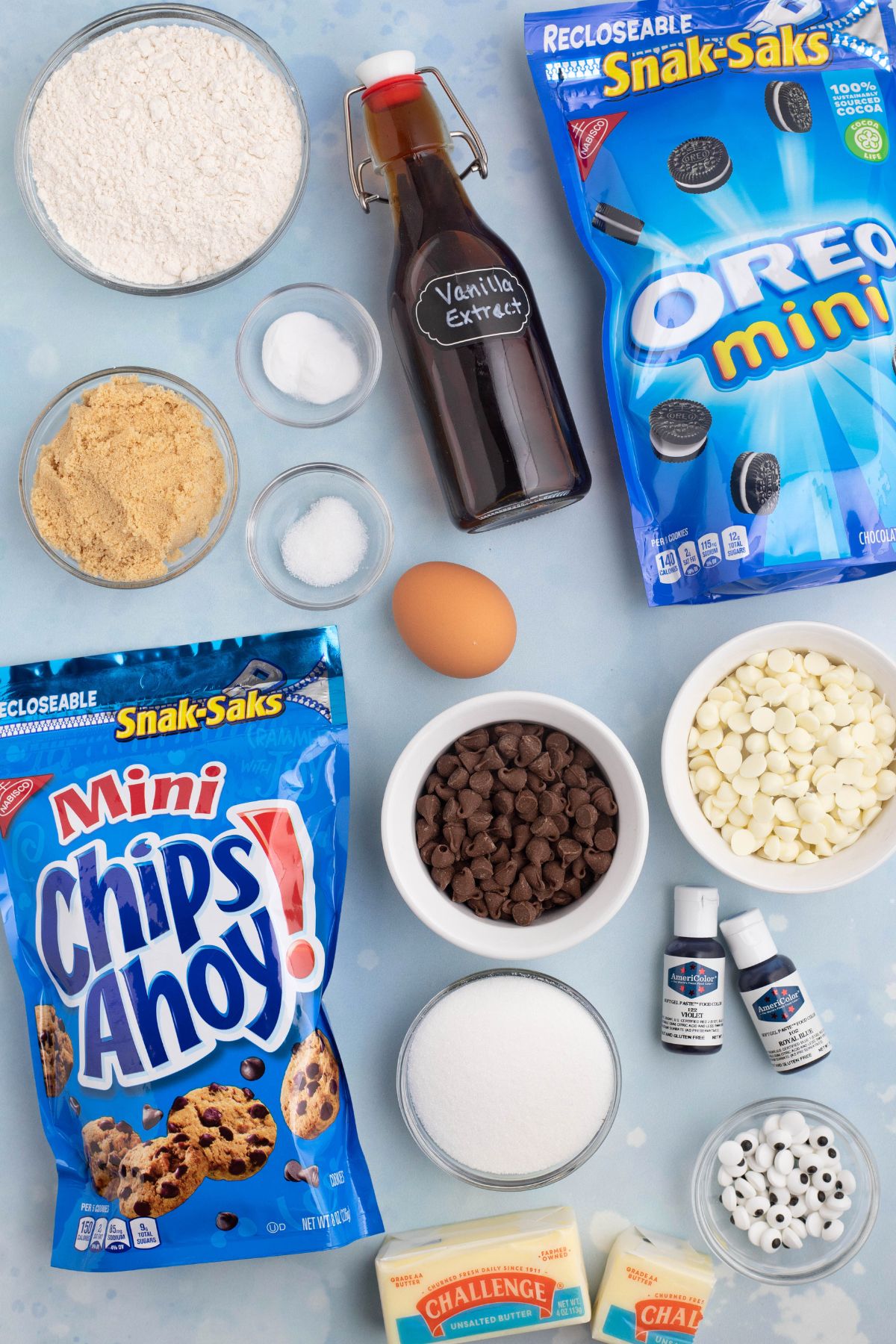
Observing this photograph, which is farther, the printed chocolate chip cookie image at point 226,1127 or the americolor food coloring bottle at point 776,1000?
the americolor food coloring bottle at point 776,1000

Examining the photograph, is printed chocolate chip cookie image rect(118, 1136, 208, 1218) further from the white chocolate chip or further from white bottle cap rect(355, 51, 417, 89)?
white bottle cap rect(355, 51, 417, 89)

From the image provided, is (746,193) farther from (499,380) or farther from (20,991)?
(20,991)

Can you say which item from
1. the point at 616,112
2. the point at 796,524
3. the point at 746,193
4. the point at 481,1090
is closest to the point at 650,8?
the point at 616,112

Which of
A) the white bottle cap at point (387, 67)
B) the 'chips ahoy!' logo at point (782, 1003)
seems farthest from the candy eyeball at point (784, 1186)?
the white bottle cap at point (387, 67)

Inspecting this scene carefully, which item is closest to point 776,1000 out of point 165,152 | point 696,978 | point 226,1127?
point 696,978

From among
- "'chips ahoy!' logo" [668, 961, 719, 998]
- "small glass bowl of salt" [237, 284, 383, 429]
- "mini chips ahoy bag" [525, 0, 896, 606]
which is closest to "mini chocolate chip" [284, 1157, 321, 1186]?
"'chips ahoy!' logo" [668, 961, 719, 998]

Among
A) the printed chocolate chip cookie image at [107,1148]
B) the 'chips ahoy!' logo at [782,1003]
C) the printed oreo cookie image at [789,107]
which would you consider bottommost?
the 'chips ahoy!' logo at [782,1003]

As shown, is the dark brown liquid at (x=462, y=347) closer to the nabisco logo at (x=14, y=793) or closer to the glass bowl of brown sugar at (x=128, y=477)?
the glass bowl of brown sugar at (x=128, y=477)
